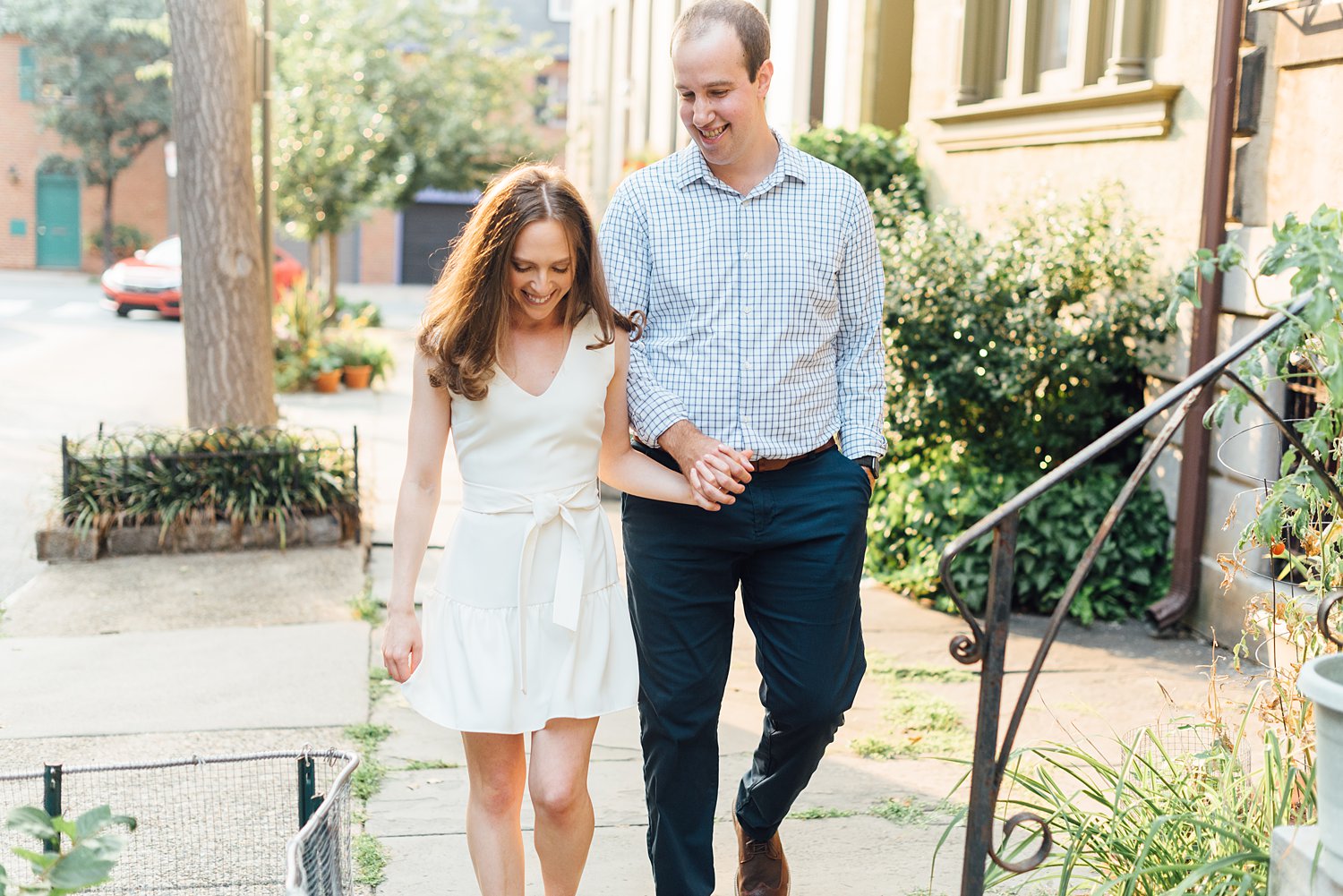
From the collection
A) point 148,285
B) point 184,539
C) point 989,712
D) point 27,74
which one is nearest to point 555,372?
point 989,712

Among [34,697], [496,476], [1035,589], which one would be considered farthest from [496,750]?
[1035,589]

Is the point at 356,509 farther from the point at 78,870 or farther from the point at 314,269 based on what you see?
the point at 314,269

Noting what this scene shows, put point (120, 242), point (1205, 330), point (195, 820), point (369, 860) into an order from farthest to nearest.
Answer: point (120, 242)
point (1205, 330)
point (195, 820)
point (369, 860)

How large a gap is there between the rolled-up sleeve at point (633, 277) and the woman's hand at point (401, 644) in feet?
2.26

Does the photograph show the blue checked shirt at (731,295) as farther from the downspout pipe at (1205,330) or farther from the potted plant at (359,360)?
the potted plant at (359,360)

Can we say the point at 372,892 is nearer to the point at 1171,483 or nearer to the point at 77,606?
the point at 77,606

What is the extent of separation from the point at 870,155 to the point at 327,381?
7.39 metres

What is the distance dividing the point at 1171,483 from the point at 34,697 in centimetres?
470

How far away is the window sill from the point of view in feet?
20.7

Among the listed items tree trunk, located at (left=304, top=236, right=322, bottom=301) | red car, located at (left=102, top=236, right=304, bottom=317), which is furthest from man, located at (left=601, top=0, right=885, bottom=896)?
red car, located at (left=102, top=236, right=304, bottom=317)

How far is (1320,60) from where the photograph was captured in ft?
17.2

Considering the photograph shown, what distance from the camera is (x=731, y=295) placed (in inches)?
127

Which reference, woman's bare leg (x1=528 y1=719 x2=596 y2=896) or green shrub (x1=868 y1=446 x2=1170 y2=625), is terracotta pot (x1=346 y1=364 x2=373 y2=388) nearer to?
green shrub (x1=868 y1=446 x2=1170 y2=625)

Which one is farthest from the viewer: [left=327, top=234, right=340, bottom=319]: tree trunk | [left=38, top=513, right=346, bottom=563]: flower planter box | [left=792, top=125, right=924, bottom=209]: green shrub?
[left=327, top=234, right=340, bottom=319]: tree trunk
